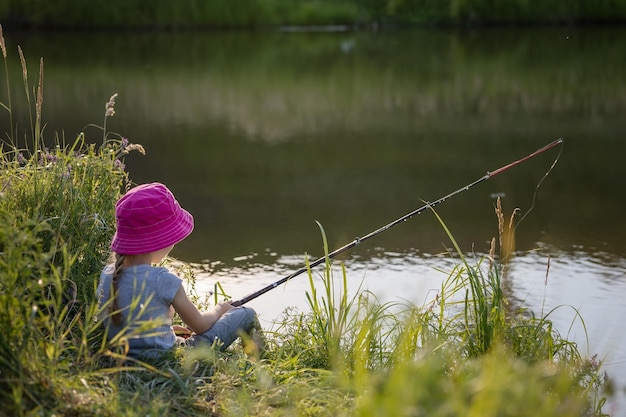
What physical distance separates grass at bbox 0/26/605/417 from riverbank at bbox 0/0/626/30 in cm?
1843

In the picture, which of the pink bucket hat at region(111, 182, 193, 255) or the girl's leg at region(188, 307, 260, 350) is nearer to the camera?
the pink bucket hat at region(111, 182, 193, 255)

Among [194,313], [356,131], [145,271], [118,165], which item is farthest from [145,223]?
[356,131]

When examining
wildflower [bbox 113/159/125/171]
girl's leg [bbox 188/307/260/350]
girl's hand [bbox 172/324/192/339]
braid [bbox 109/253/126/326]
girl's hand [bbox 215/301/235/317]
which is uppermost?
wildflower [bbox 113/159/125/171]

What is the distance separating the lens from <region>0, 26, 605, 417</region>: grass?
6.36 ft

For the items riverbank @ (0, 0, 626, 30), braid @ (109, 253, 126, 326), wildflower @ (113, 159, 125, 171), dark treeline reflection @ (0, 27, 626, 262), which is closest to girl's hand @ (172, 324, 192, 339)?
braid @ (109, 253, 126, 326)

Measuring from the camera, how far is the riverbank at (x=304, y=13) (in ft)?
69.2

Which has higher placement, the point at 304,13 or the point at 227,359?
the point at 227,359

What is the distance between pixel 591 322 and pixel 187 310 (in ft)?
5.80

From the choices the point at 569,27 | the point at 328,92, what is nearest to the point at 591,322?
the point at 328,92

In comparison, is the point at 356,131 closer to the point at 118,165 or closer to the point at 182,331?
the point at 118,165

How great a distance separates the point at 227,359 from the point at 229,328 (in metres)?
0.12

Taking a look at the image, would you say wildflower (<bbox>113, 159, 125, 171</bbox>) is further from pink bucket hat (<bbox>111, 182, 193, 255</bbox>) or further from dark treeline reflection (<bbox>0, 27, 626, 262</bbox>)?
dark treeline reflection (<bbox>0, 27, 626, 262</bbox>)

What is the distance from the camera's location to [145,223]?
8.86 feet

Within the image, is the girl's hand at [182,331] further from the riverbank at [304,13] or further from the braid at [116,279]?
the riverbank at [304,13]
